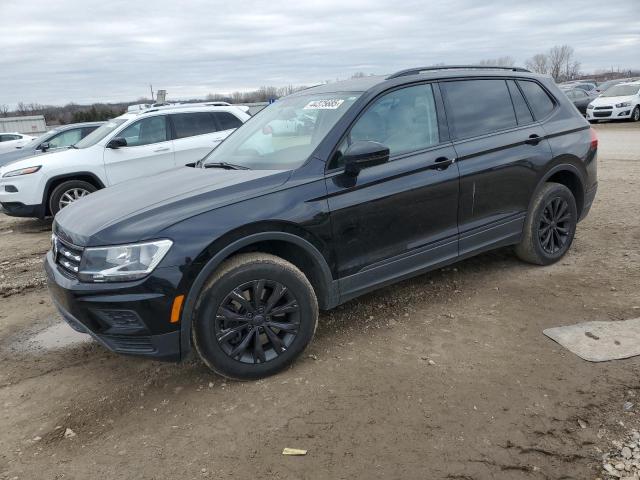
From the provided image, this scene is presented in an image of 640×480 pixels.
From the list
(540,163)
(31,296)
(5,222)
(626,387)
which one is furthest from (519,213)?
(5,222)

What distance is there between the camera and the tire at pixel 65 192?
8.27 metres

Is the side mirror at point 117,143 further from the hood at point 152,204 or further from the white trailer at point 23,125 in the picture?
the white trailer at point 23,125

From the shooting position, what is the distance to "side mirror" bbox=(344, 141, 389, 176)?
134 inches

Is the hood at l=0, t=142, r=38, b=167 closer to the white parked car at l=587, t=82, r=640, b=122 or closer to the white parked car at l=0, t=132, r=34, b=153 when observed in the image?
the white parked car at l=0, t=132, r=34, b=153

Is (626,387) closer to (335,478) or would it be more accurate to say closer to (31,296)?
(335,478)

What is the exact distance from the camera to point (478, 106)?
438 cm

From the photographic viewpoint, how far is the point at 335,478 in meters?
2.45

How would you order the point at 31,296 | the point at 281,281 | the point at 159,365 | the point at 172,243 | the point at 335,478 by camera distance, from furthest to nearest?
the point at 31,296
the point at 159,365
the point at 281,281
the point at 172,243
the point at 335,478

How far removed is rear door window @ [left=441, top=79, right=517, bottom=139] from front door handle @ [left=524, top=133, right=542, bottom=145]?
0.58 ft

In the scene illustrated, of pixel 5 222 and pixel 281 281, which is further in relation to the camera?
pixel 5 222

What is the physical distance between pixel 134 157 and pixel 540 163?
6.43 m

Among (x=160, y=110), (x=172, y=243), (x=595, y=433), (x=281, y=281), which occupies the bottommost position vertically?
(x=595, y=433)

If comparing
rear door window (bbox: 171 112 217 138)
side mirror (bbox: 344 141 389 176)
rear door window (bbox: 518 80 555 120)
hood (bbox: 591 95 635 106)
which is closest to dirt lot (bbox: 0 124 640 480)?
side mirror (bbox: 344 141 389 176)

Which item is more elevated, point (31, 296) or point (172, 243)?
point (172, 243)
